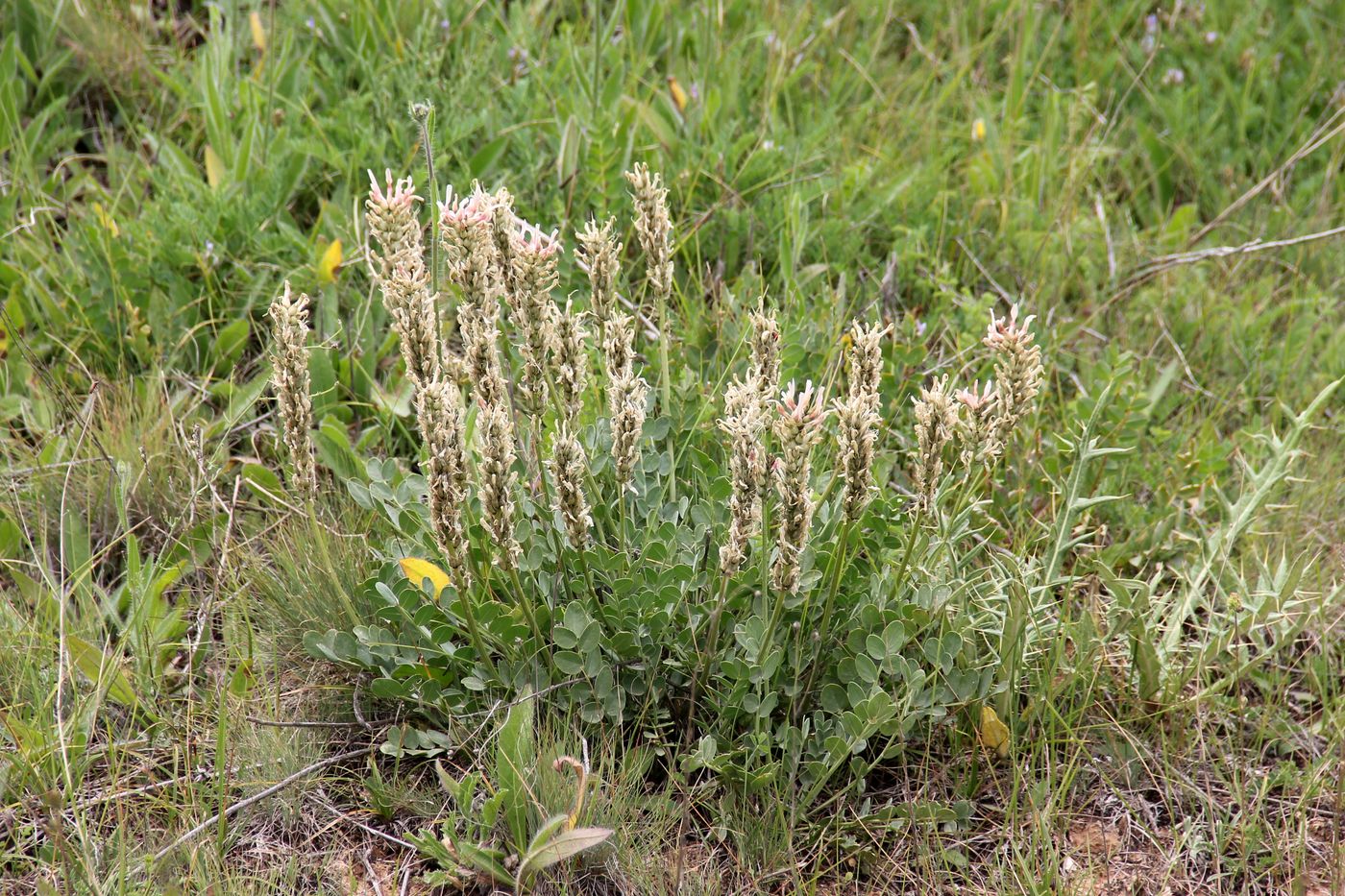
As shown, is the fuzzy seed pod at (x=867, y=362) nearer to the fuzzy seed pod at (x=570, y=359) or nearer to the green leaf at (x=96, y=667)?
the fuzzy seed pod at (x=570, y=359)

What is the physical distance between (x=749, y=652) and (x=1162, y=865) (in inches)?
34.4

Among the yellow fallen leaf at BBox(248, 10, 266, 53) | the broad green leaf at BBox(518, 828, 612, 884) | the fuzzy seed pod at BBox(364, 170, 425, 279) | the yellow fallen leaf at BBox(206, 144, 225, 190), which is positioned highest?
the fuzzy seed pod at BBox(364, 170, 425, 279)

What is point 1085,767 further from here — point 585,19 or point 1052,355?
point 585,19

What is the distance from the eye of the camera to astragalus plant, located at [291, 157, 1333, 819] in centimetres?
185

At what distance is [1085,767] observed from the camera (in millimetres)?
2338

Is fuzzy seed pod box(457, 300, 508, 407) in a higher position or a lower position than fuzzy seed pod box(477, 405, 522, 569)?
higher

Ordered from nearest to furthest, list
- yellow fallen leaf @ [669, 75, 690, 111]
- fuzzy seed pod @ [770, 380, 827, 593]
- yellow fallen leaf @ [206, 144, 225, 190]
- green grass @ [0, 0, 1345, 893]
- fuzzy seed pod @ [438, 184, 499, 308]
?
fuzzy seed pod @ [770, 380, 827, 593]
fuzzy seed pod @ [438, 184, 499, 308]
green grass @ [0, 0, 1345, 893]
yellow fallen leaf @ [206, 144, 225, 190]
yellow fallen leaf @ [669, 75, 690, 111]

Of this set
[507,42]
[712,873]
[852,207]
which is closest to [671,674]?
[712,873]

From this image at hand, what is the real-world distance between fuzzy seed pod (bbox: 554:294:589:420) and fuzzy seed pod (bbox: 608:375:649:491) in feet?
0.30

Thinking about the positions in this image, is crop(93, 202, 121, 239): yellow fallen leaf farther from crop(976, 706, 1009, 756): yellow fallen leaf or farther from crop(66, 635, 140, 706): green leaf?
crop(976, 706, 1009, 756): yellow fallen leaf

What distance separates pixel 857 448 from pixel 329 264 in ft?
6.04

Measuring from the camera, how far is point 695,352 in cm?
294

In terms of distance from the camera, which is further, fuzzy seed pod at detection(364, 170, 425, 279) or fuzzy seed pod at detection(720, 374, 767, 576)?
fuzzy seed pod at detection(364, 170, 425, 279)

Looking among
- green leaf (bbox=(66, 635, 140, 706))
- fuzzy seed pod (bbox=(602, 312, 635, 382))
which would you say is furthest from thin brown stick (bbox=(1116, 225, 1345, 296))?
green leaf (bbox=(66, 635, 140, 706))
